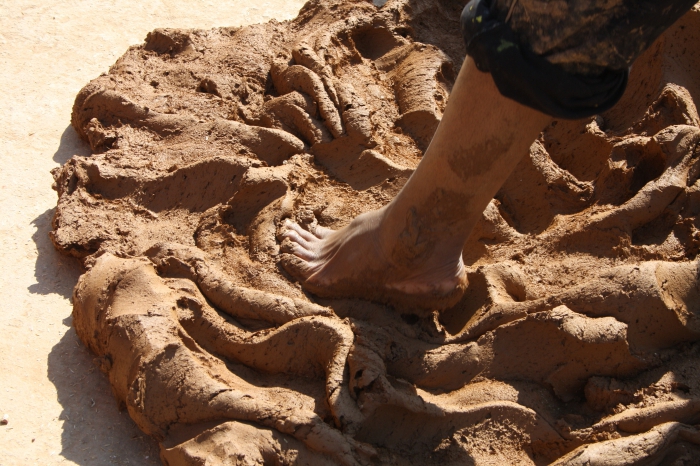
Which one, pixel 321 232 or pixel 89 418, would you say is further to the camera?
pixel 321 232

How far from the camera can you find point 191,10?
365 cm

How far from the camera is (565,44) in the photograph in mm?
1291

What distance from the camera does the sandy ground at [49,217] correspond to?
1.83 m

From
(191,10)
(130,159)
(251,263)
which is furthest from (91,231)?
(191,10)

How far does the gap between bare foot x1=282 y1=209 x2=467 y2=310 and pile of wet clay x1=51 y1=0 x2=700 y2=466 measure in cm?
5

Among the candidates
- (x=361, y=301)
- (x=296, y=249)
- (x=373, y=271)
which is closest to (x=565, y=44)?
(x=373, y=271)

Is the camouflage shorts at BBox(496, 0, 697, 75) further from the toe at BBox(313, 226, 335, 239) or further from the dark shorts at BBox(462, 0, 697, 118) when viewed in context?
the toe at BBox(313, 226, 335, 239)

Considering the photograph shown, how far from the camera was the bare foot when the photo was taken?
1.92m

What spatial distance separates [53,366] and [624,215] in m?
1.78

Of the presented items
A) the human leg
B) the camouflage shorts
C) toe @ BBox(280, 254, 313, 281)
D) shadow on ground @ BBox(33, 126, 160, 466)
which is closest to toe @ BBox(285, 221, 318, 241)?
the human leg

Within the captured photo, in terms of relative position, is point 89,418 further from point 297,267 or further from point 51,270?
point 297,267

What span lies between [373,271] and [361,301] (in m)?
0.11

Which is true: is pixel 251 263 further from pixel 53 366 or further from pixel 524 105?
pixel 524 105

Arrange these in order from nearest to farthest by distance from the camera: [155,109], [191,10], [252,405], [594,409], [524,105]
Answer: [524,105], [252,405], [594,409], [155,109], [191,10]
